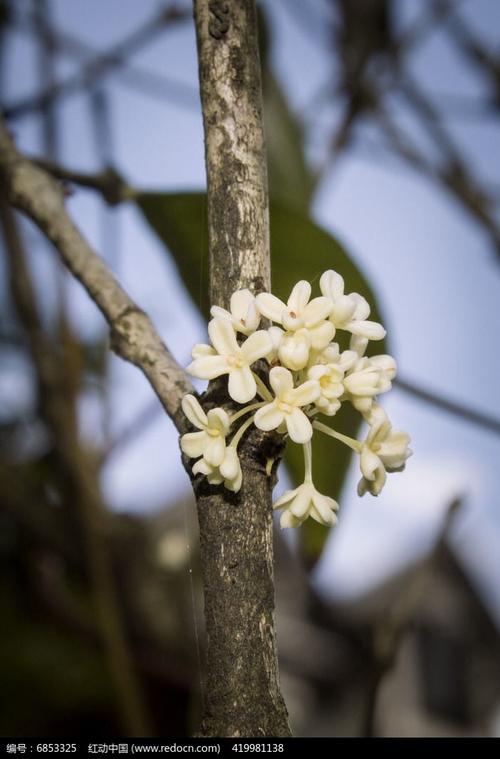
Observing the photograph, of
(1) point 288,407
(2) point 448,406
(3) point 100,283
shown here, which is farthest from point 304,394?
(2) point 448,406

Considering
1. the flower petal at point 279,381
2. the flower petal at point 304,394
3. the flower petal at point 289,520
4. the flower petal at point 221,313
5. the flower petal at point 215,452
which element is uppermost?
the flower petal at point 221,313

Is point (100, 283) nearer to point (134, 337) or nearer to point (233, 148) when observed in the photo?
point (134, 337)

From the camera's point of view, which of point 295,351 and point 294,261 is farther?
point 294,261

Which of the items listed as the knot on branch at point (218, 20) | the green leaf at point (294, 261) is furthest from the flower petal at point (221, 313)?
the green leaf at point (294, 261)

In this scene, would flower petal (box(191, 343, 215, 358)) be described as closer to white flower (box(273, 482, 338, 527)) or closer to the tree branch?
the tree branch

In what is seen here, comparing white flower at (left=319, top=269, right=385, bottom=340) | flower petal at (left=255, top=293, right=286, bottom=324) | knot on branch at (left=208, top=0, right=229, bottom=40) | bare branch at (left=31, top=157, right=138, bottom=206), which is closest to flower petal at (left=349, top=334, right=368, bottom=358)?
white flower at (left=319, top=269, right=385, bottom=340)

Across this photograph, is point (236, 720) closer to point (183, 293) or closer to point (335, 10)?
point (183, 293)

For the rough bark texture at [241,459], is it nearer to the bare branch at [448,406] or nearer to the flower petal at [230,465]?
the flower petal at [230,465]
